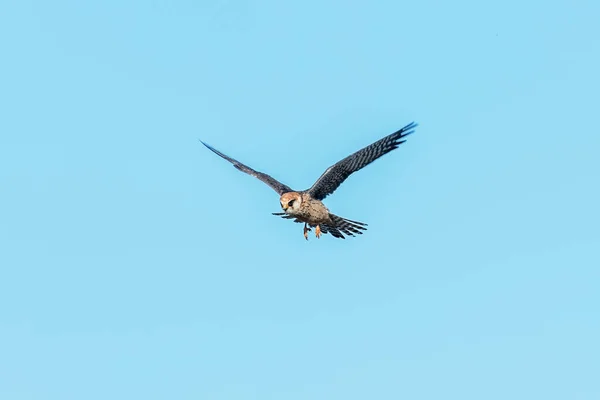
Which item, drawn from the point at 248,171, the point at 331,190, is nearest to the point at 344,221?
the point at 331,190

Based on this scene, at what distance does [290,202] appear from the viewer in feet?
94.2

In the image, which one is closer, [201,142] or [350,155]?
[350,155]

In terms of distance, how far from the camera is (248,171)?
31.7 meters

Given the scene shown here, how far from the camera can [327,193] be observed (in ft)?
97.6

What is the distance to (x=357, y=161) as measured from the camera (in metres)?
29.2

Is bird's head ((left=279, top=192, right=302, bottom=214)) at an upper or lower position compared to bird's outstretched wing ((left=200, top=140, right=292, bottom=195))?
lower

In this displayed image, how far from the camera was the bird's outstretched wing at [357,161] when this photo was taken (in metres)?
29.0

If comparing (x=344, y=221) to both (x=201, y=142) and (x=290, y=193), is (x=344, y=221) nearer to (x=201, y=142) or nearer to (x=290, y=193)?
(x=290, y=193)

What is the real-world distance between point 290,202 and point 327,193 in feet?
4.41

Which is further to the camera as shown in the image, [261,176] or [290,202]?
[261,176]

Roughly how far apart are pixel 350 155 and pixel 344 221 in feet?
6.25

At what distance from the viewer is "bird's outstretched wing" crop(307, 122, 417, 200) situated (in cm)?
2897

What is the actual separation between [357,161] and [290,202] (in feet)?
5.96

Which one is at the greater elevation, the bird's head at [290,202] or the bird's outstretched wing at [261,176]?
the bird's outstretched wing at [261,176]
